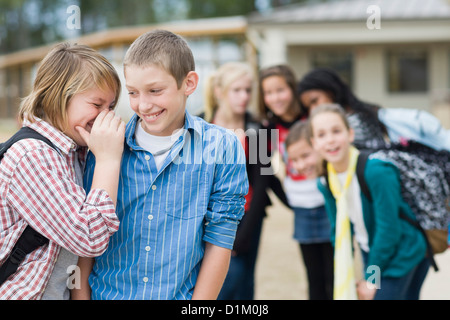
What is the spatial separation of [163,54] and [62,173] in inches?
19.1

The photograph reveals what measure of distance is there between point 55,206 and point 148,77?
1.59ft

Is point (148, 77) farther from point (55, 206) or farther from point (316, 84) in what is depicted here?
point (316, 84)

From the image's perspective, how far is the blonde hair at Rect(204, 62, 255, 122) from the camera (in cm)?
361

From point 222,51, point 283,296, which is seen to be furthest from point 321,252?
point 222,51

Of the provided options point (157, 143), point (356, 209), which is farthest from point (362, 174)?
point (157, 143)

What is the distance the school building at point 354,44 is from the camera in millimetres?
15508

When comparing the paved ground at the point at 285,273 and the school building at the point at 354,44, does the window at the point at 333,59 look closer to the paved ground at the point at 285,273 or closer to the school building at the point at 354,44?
the school building at the point at 354,44

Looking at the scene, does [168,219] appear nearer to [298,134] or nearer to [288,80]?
[298,134]

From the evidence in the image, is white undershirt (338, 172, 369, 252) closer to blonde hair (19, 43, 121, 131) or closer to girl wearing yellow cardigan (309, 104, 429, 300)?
girl wearing yellow cardigan (309, 104, 429, 300)

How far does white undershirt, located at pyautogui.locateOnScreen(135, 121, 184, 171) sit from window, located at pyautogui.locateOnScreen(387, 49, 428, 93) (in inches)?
671

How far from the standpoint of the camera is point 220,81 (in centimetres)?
367

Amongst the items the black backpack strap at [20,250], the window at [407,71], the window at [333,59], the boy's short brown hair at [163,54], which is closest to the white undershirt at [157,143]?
the boy's short brown hair at [163,54]

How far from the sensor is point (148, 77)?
5.47 feet

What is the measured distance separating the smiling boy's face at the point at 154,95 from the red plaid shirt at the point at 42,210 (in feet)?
0.95
